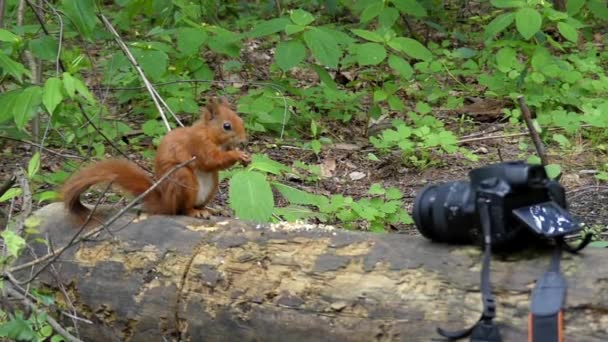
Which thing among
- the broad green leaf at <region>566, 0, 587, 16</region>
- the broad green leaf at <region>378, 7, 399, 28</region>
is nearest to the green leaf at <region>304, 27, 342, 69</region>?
the broad green leaf at <region>378, 7, 399, 28</region>

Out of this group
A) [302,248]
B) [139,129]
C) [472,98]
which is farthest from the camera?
[472,98]

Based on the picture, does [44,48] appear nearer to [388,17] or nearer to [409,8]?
[388,17]

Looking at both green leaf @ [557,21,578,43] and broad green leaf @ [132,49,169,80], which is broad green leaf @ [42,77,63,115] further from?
green leaf @ [557,21,578,43]

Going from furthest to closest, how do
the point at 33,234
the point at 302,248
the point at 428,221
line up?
1. the point at 33,234
2. the point at 302,248
3. the point at 428,221

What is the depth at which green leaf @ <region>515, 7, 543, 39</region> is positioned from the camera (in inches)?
228

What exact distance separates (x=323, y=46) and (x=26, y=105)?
6.21 ft

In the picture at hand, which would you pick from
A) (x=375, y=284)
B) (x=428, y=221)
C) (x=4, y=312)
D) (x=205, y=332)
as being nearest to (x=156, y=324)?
(x=205, y=332)

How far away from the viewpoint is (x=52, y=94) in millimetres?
3811

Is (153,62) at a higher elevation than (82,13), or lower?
lower

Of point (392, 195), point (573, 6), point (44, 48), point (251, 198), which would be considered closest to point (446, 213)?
point (251, 198)

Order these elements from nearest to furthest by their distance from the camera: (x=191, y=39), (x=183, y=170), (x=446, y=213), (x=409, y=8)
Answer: (x=446, y=213) < (x=183, y=170) < (x=191, y=39) < (x=409, y=8)

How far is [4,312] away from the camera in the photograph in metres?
3.55

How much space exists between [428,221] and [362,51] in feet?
9.86

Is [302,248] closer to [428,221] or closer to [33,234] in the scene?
[428,221]
